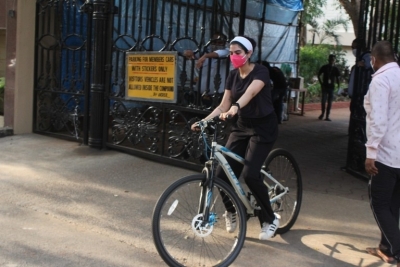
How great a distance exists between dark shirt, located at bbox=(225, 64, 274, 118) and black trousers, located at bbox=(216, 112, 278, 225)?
2.7 inches

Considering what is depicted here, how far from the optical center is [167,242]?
4152 millimetres

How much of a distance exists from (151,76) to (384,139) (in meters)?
3.92

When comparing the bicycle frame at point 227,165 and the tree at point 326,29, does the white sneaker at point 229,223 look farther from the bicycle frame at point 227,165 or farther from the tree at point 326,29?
the tree at point 326,29

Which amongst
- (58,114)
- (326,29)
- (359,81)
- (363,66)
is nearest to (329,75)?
(359,81)

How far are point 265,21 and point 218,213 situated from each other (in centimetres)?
1074

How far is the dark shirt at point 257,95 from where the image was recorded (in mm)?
4273

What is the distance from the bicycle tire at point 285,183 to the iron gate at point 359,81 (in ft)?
7.33

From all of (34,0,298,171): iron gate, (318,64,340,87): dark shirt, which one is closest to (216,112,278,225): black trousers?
(34,0,298,171): iron gate

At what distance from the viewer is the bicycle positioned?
148 inches

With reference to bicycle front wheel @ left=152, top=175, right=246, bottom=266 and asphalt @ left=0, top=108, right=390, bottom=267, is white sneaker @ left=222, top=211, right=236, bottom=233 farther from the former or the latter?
asphalt @ left=0, top=108, right=390, bottom=267

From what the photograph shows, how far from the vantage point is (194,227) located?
3.87 m

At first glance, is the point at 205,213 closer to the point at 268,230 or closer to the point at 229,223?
the point at 229,223

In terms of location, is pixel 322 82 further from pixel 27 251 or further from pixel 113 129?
pixel 27 251

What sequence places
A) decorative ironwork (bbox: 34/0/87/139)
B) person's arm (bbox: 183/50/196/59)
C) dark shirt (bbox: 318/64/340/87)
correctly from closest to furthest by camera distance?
1. person's arm (bbox: 183/50/196/59)
2. decorative ironwork (bbox: 34/0/87/139)
3. dark shirt (bbox: 318/64/340/87)
